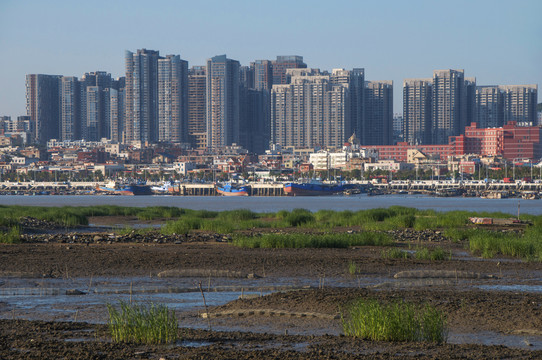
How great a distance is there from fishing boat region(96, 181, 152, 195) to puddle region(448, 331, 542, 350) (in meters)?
178

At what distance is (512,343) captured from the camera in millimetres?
11016

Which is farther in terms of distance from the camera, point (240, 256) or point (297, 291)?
point (240, 256)

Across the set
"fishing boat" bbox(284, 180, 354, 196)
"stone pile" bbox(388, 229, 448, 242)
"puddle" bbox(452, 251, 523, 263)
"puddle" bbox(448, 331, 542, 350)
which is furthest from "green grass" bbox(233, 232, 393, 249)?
"fishing boat" bbox(284, 180, 354, 196)

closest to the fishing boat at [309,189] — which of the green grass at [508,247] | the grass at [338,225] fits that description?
the grass at [338,225]

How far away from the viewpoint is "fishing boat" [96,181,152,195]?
187 metres

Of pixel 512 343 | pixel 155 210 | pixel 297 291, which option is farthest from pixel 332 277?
pixel 155 210

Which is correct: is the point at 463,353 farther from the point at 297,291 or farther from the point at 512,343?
the point at 297,291

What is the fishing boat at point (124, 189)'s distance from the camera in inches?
7377

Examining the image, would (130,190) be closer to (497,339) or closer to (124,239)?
(124,239)

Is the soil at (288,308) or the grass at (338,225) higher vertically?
the soil at (288,308)

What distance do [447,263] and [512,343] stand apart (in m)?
10.5

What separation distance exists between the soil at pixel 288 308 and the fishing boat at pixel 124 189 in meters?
164

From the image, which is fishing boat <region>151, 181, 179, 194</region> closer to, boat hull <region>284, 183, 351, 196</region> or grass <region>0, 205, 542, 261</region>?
boat hull <region>284, 183, 351, 196</region>

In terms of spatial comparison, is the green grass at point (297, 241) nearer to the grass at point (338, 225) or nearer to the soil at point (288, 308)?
the grass at point (338, 225)
